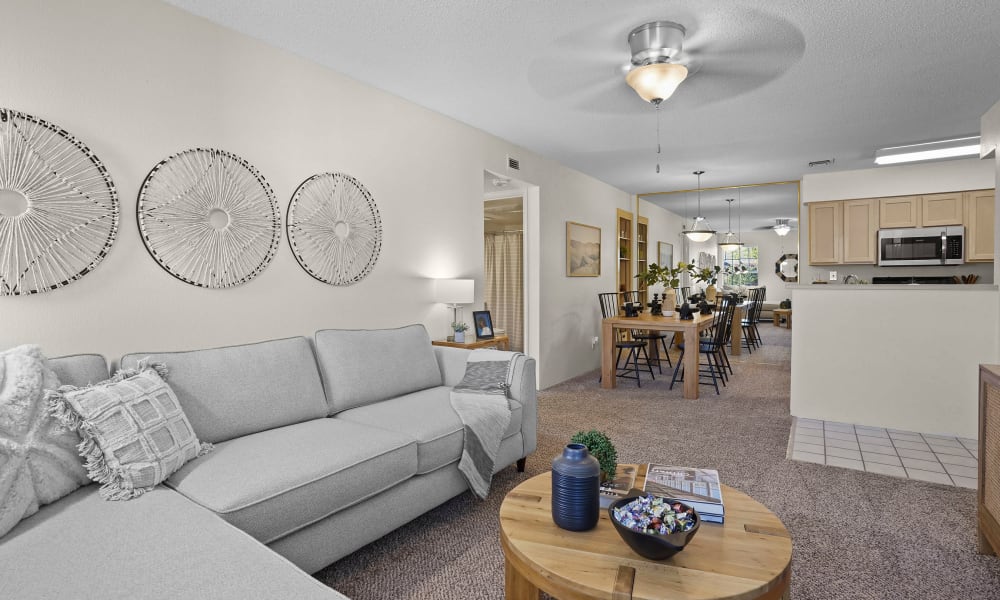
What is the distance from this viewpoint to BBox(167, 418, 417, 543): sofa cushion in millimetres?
1676

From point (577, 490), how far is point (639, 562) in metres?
0.24

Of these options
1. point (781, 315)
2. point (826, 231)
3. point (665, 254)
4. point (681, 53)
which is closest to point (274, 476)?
point (681, 53)

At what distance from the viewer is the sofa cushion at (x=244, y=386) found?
2109 millimetres

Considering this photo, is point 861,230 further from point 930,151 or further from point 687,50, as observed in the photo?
point 687,50

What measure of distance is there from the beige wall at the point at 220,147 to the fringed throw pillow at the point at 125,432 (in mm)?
539

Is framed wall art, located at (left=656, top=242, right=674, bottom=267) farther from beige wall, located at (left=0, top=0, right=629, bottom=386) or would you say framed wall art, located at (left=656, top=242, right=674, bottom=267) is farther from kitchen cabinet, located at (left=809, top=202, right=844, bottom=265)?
beige wall, located at (left=0, top=0, right=629, bottom=386)

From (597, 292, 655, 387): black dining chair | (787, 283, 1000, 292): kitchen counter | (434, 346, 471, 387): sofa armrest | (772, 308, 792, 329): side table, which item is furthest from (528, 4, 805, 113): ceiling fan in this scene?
(772, 308, 792, 329): side table

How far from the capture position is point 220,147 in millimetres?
2635

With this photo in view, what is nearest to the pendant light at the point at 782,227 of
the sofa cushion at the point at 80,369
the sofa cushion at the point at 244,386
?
the sofa cushion at the point at 244,386

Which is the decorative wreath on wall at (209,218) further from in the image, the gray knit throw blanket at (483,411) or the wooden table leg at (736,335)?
the wooden table leg at (736,335)

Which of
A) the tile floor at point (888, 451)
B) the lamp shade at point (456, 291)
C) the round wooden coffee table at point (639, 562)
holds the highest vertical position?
the lamp shade at point (456, 291)

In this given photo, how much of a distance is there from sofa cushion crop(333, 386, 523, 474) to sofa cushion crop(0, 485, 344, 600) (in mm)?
930

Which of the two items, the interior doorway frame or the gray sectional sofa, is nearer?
the gray sectional sofa

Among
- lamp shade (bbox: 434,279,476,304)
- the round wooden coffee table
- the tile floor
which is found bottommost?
the tile floor
